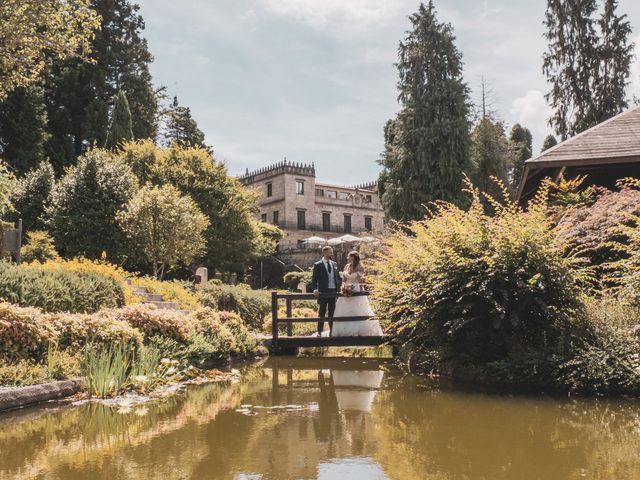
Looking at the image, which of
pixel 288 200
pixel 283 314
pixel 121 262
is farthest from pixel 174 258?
pixel 288 200

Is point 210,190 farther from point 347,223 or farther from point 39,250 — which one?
point 347,223

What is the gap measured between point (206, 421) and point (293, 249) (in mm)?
42821

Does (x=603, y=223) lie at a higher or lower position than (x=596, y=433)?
higher

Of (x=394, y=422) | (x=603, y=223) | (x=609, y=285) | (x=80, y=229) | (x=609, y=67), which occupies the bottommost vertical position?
A: (x=394, y=422)

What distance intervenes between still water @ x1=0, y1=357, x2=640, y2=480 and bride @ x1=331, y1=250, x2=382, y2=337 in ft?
13.4

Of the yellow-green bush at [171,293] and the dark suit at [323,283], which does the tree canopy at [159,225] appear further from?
the dark suit at [323,283]

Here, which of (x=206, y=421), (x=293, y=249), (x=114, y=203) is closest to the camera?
(x=206, y=421)

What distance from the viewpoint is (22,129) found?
32719 mm

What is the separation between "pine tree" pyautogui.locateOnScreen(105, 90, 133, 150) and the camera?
112ft

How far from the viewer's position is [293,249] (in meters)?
48.4

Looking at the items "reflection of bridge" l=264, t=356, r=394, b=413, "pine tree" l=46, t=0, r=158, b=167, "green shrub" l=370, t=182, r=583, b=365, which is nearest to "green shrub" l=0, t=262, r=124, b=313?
"reflection of bridge" l=264, t=356, r=394, b=413

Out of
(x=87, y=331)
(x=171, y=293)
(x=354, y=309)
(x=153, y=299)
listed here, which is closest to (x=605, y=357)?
(x=354, y=309)

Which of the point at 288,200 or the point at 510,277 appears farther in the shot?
the point at 288,200

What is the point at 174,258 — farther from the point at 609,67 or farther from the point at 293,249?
the point at 293,249
